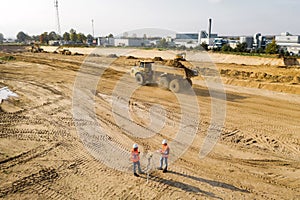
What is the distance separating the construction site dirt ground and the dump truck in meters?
0.66

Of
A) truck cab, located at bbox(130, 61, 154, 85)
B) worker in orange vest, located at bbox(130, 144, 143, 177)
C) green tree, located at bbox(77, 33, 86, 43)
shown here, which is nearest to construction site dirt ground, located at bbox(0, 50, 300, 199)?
worker in orange vest, located at bbox(130, 144, 143, 177)

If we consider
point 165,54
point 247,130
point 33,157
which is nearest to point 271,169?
point 247,130

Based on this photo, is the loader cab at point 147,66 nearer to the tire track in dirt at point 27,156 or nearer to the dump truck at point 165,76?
the dump truck at point 165,76

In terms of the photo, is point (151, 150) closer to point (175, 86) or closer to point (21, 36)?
point (175, 86)

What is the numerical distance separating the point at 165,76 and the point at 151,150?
7410mm

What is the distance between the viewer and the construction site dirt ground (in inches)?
242

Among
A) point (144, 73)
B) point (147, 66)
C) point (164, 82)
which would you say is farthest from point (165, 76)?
point (144, 73)

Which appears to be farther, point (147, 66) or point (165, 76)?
point (147, 66)

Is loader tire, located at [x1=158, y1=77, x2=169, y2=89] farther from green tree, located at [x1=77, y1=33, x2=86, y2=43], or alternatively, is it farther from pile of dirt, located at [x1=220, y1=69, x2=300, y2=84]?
green tree, located at [x1=77, y1=33, x2=86, y2=43]

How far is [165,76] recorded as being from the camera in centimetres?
1477

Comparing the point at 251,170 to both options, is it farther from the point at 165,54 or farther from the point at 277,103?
the point at 165,54

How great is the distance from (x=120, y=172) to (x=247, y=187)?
11.3 ft

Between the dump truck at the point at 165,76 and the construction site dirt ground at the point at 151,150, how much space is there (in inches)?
26.1

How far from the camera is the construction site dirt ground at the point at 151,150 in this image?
20.2 feet
